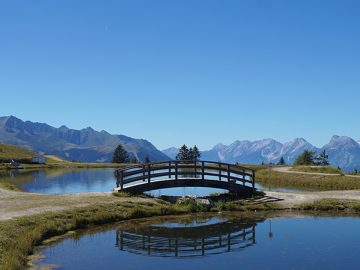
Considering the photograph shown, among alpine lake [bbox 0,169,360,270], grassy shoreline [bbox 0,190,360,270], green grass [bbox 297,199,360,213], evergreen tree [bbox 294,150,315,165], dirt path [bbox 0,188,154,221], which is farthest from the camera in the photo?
evergreen tree [bbox 294,150,315,165]

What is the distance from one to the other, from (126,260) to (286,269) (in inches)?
310

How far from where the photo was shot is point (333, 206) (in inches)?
1614

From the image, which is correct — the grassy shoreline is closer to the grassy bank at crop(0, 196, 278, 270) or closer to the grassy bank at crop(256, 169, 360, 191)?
the grassy bank at crop(0, 196, 278, 270)

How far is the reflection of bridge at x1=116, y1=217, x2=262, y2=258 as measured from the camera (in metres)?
26.9

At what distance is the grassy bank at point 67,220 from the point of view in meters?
23.4

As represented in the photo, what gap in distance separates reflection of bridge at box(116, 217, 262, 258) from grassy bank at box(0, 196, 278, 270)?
3082 millimetres

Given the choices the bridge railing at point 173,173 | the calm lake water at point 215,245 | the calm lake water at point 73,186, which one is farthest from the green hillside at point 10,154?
the calm lake water at point 215,245

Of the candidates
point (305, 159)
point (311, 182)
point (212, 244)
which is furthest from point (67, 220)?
point (305, 159)

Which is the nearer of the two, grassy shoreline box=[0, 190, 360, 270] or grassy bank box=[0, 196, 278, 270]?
grassy bank box=[0, 196, 278, 270]

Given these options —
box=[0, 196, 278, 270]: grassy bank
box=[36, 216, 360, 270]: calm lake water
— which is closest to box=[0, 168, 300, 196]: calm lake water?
box=[0, 196, 278, 270]: grassy bank

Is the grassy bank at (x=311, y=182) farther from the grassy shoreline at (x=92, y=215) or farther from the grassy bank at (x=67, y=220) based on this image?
the grassy bank at (x=67, y=220)

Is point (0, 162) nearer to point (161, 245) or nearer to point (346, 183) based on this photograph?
point (346, 183)

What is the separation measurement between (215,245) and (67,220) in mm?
10204

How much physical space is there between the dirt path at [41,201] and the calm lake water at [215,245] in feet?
14.9
